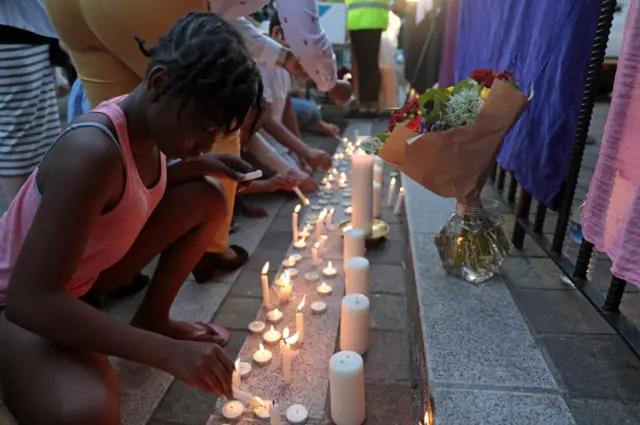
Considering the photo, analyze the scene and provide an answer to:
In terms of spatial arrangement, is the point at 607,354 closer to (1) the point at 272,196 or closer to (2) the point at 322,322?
(2) the point at 322,322

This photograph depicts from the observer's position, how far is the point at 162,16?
5.24 feet

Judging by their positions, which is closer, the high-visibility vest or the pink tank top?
the pink tank top

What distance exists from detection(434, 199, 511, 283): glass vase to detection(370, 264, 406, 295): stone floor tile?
0.36m

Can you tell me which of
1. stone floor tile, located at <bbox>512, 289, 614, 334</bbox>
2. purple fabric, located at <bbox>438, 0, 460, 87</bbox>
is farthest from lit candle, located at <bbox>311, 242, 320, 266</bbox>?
purple fabric, located at <bbox>438, 0, 460, 87</bbox>

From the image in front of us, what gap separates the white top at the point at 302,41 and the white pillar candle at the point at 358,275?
0.89m

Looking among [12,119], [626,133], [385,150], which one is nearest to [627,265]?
[626,133]

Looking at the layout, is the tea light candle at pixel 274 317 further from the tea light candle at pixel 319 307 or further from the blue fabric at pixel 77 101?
the blue fabric at pixel 77 101

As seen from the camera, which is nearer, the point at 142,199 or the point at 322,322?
the point at 142,199

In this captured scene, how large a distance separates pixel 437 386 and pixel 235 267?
120cm

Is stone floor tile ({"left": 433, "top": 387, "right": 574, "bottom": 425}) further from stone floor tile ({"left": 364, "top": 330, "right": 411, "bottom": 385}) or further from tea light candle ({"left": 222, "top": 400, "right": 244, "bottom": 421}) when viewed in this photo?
tea light candle ({"left": 222, "top": 400, "right": 244, "bottom": 421})

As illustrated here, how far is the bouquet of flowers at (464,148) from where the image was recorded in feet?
4.86

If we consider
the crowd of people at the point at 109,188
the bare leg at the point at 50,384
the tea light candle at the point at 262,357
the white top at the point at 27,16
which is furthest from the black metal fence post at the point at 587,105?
the white top at the point at 27,16

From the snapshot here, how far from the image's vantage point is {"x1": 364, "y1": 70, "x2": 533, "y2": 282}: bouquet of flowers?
1.48m

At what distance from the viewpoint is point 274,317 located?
5.81 feet
